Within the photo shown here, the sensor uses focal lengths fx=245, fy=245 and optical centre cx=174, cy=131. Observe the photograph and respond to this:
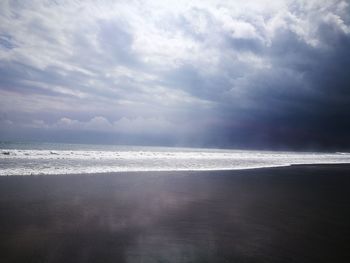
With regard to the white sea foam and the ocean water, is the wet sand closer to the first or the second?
the white sea foam

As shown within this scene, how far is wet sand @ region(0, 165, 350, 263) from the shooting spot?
4.96 meters

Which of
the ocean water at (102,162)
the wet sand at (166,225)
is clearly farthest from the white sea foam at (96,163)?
the wet sand at (166,225)

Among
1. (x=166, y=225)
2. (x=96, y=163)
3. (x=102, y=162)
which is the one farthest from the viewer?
(x=102, y=162)

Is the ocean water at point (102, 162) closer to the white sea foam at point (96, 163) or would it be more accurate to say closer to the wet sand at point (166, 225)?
the white sea foam at point (96, 163)

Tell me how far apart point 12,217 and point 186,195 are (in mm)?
6542

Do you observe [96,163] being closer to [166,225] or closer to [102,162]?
[102,162]

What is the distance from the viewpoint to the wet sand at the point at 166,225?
4965 mm

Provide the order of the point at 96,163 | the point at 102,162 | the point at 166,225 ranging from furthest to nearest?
the point at 102,162 → the point at 96,163 → the point at 166,225

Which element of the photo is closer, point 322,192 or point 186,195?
point 186,195

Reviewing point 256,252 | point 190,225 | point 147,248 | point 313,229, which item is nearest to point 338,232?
point 313,229

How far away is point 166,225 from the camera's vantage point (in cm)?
689

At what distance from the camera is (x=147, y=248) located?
5.27 metres

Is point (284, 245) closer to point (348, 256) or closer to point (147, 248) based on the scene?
point (348, 256)

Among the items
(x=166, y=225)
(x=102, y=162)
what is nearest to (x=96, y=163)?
(x=102, y=162)
